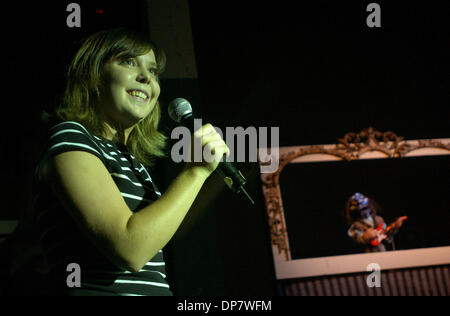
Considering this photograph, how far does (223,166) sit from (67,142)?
42 cm

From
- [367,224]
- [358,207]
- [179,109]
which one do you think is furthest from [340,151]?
[179,109]

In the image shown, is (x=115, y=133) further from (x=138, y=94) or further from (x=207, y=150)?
(x=207, y=150)

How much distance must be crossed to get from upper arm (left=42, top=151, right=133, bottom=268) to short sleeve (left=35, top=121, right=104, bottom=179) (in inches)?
0.6

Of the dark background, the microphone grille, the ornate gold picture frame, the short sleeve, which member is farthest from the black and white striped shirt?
the ornate gold picture frame

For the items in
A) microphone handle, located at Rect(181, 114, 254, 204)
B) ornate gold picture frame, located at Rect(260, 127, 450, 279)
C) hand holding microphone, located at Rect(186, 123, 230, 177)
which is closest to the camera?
hand holding microphone, located at Rect(186, 123, 230, 177)

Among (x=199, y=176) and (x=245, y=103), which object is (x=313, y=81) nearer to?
(x=245, y=103)

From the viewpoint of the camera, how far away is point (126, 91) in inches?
47.5

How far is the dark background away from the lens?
8.02 ft

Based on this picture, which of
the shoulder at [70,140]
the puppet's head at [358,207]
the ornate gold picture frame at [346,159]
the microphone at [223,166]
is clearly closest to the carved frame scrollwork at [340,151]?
the ornate gold picture frame at [346,159]

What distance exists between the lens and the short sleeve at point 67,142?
3.01ft

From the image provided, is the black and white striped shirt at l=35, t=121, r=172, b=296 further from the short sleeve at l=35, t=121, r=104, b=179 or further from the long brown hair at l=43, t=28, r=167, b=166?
the long brown hair at l=43, t=28, r=167, b=166

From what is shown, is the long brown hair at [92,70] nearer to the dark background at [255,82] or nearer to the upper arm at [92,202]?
the upper arm at [92,202]

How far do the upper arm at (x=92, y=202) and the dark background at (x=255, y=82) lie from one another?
5.04 ft

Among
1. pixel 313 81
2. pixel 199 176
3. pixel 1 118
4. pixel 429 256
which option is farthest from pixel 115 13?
pixel 429 256
